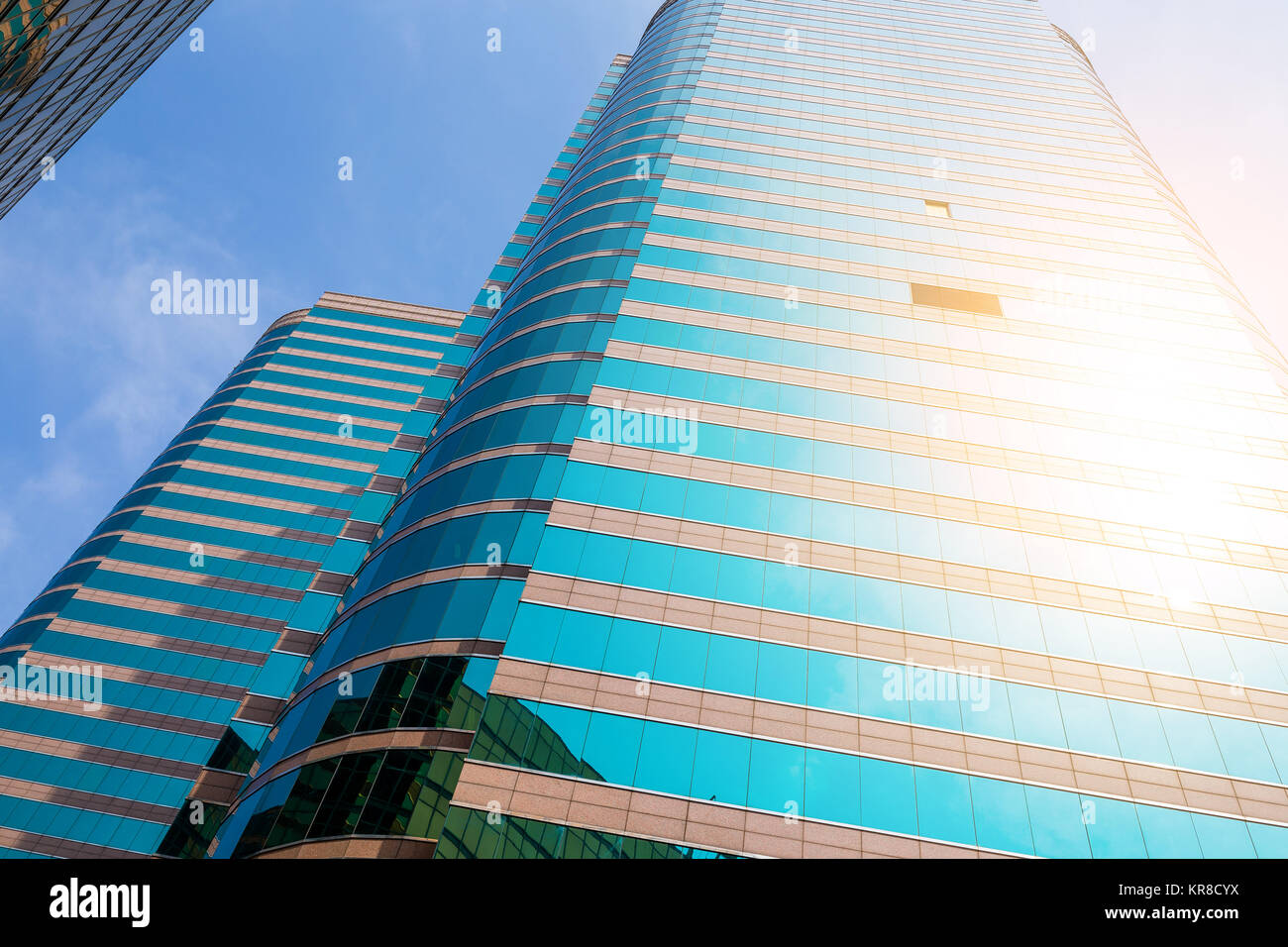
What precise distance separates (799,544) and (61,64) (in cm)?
2761

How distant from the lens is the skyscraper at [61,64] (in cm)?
1811

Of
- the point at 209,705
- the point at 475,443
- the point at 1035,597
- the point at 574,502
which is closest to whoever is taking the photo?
the point at 1035,597

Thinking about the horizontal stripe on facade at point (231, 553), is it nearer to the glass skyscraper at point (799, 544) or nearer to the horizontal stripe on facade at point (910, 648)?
the glass skyscraper at point (799, 544)

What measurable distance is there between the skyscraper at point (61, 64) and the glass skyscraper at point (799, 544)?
17.1 meters

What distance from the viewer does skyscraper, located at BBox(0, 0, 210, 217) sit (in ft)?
59.4

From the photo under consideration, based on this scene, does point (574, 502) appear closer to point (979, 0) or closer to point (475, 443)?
point (475, 443)

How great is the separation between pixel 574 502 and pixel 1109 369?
24.4 metres

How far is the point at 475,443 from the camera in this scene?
28.7 metres

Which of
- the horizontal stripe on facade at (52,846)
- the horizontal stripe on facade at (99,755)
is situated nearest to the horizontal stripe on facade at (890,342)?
the horizontal stripe on facade at (99,755)

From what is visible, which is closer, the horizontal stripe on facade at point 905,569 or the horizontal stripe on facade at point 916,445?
the horizontal stripe on facade at point 905,569

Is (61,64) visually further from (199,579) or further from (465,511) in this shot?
(199,579)

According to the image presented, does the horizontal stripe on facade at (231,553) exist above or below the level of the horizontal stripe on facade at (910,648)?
below
